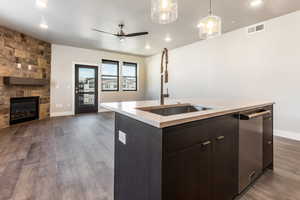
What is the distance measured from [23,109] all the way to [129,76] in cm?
446

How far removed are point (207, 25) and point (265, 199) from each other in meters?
2.38

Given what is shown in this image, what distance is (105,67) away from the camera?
710 cm

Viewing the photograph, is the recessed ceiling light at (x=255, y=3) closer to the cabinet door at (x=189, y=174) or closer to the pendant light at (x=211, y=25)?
the pendant light at (x=211, y=25)

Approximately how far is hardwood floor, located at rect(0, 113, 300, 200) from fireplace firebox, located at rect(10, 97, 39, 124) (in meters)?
1.55

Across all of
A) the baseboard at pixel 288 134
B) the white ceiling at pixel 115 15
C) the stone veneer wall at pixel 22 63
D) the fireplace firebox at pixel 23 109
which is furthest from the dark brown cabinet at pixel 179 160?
the fireplace firebox at pixel 23 109

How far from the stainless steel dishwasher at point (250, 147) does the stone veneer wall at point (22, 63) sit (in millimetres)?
5540

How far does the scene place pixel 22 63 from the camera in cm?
466

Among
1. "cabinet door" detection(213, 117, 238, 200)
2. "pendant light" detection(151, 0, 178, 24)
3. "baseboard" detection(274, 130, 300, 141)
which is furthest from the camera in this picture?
"baseboard" detection(274, 130, 300, 141)

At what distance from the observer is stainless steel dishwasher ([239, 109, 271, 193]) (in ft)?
4.96

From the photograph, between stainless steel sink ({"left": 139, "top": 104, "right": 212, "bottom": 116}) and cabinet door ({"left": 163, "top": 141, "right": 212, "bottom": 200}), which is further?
stainless steel sink ({"left": 139, "top": 104, "right": 212, "bottom": 116})

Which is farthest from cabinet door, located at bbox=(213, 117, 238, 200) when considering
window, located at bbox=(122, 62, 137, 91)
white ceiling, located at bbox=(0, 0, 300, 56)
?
window, located at bbox=(122, 62, 137, 91)

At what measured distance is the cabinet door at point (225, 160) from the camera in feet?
4.10

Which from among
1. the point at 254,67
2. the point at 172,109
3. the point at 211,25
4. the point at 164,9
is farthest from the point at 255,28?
the point at 172,109

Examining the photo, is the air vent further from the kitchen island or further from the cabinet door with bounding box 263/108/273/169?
the kitchen island
